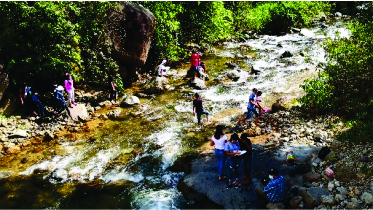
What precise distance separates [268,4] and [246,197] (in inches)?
1210

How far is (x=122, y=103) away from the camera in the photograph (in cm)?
1909

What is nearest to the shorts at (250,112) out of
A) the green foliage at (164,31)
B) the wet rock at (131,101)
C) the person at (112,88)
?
the wet rock at (131,101)

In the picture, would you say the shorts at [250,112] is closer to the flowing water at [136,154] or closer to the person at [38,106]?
the flowing water at [136,154]

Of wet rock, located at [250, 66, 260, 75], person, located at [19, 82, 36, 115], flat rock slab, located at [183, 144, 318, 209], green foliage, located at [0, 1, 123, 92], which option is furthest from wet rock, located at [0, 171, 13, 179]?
wet rock, located at [250, 66, 260, 75]

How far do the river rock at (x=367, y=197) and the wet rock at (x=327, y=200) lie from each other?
0.79 metres

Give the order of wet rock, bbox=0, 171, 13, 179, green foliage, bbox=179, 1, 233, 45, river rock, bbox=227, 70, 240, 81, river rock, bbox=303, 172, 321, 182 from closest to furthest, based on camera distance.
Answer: river rock, bbox=303, 172, 321, 182
wet rock, bbox=0, 171, 13, 179
river rock, bbox=227, 70, 240, 81
green foliage, bbox=179, 1, 233, 45

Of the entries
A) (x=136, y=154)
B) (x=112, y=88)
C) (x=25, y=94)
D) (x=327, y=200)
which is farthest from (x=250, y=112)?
(x=25, y=94)

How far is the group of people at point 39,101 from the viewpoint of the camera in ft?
55.8

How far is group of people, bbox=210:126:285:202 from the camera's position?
1005cm

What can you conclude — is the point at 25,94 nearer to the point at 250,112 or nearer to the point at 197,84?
the point at 197,84

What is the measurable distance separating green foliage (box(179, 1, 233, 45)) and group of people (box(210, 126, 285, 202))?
17535 millimetres

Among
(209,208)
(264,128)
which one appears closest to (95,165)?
(209,208)

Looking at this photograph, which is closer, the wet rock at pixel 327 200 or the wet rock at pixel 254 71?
the wet rock at pixel 327 200

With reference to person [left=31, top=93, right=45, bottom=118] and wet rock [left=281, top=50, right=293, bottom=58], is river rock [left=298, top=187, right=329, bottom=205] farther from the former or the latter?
wet rock [left=281, top=50, right=293, bottom=58]
